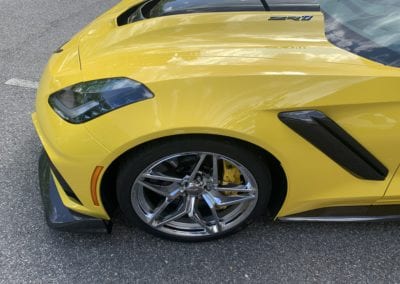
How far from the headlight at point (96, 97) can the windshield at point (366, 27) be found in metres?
0.96

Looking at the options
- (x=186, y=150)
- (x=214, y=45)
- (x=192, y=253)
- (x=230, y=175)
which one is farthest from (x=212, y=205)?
(x=214, y=45)

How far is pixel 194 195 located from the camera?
2100mm

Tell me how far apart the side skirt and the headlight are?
1011 mm

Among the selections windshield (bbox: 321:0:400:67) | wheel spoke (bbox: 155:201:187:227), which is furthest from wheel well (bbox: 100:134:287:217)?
windshield (bbox: 321:0:400:67)

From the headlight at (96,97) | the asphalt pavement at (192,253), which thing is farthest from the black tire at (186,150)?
the asphalt pavement at (192,253)

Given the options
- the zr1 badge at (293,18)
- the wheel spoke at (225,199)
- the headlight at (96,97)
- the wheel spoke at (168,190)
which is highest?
the zr1 badge at (293,18)

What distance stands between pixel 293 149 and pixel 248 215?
512 millimetres

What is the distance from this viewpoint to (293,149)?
1.81 meters

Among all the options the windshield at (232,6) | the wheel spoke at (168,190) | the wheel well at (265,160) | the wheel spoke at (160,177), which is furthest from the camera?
the windshield at (232,6)

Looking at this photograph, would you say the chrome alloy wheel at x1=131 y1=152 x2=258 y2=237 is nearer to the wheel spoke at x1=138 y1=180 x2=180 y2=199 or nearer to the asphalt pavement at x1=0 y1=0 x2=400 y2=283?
the wheel spoke at x1=138 y1=180 x2=180 y2=199

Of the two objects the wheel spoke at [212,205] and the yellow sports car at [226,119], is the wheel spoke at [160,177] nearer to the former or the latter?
the yellow sports car at [226,119]

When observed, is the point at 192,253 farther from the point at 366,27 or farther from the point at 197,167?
the point at 366,27

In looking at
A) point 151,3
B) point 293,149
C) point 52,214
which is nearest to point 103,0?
point 151,3

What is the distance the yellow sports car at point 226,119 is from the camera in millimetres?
1732
